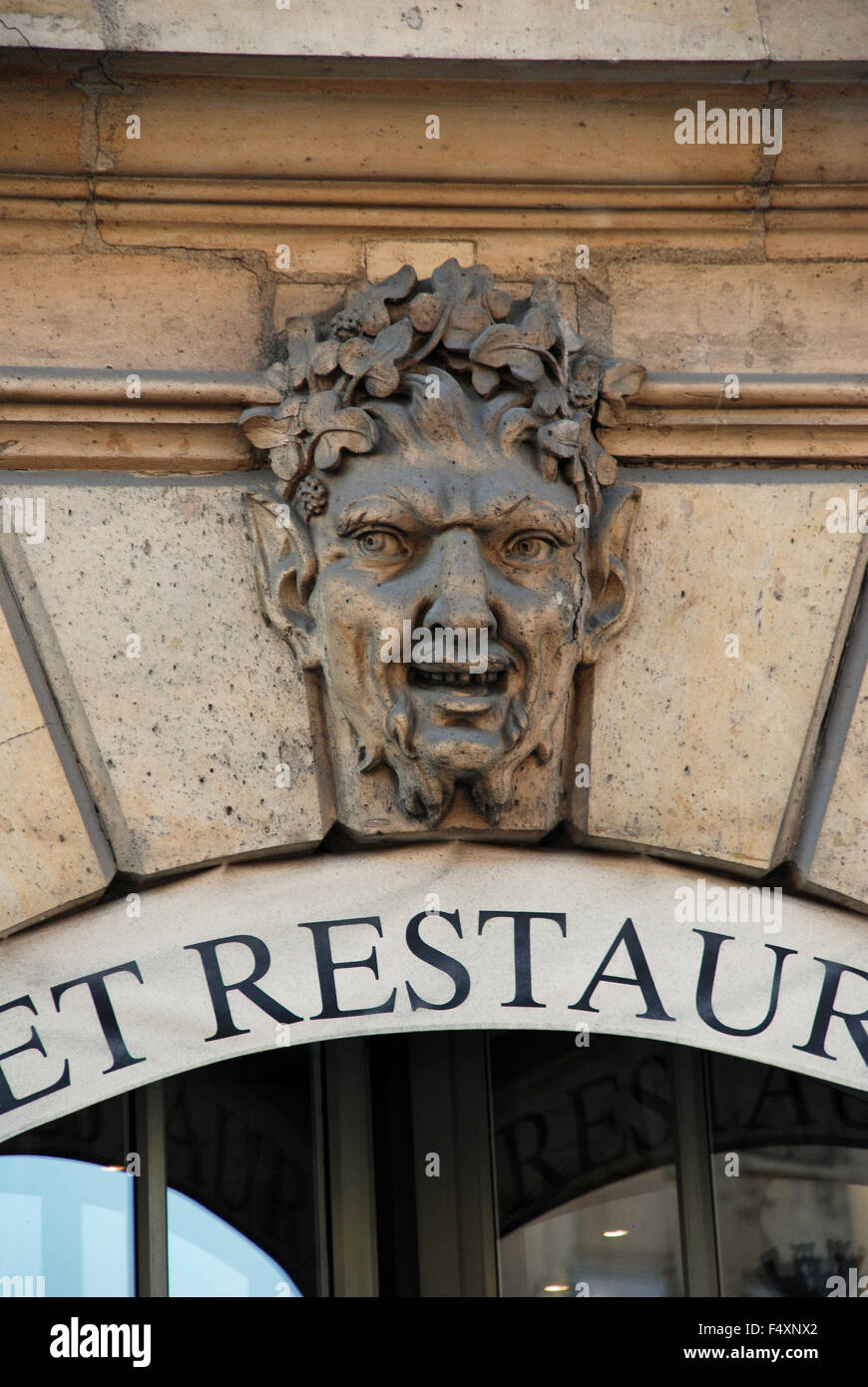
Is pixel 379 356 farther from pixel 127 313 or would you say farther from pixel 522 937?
pixel 522 937

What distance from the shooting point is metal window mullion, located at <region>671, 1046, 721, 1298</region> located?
4.21m

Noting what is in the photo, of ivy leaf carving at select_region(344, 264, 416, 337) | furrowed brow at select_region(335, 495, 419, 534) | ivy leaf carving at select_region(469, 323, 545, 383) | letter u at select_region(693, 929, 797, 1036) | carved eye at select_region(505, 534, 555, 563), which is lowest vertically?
letter u at select_region(693, 929, 797, 1036)

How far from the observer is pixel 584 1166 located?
4309 mm

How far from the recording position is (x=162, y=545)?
418 centimetres

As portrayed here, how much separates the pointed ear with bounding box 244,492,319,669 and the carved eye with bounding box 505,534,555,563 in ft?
1.39

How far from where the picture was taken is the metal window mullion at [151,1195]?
13.3ft

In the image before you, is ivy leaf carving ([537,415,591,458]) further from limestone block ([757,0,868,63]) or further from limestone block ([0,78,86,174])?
limestone block ([0,78,86,174])

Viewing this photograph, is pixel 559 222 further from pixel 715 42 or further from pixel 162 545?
pixel 162 545

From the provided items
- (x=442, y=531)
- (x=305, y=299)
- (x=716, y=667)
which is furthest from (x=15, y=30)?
(x=716, y=667)

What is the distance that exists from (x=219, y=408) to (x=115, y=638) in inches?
21.9

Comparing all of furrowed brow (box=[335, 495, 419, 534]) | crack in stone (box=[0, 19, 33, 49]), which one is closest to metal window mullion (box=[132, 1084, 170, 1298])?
furrowed brow (box=[335, 495, 419, 534])
